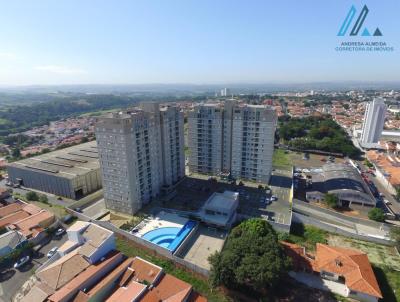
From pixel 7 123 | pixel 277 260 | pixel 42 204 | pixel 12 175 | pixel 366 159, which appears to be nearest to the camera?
pixel 277 260

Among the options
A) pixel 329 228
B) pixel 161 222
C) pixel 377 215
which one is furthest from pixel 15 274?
pixel 377 215

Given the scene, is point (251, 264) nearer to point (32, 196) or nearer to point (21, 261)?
point (21, 261)

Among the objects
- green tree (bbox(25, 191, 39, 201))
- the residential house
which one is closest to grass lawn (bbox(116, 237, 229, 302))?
the residential house

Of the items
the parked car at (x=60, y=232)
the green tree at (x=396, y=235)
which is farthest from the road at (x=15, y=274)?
the green tree at (x=396, y=235)

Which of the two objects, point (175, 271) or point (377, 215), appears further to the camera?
point (377, 215)

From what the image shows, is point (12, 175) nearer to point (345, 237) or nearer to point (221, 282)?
point (221, 282)

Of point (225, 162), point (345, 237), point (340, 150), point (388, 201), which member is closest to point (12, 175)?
point (225, 162)

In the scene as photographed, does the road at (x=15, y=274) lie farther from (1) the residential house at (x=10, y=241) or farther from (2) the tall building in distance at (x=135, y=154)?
(2) the tall building in distance at (x=135, y=154)

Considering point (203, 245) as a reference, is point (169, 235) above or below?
above
